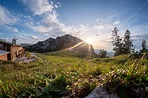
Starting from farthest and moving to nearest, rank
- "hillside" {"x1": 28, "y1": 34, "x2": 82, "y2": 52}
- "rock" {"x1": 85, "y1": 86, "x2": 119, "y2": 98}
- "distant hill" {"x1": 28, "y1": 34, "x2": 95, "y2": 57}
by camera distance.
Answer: "hillside" {"x1": 28, "y1": 34, "x2": 82, "y2": 52}
"distant hill" {"x1": 28, "y1": 34, "x2": 95, "y2": 57}
"rock" {"x1": 85, "y1": 86, "x2": 119, "y2": 98}

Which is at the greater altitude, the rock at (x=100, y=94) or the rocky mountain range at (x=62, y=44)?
the rocky mountain range at (x=62, y=44)

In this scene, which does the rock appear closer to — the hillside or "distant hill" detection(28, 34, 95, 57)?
"distant hill" detection(28, 34, 95, 57)

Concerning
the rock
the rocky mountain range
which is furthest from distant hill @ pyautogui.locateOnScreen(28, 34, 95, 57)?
the rock

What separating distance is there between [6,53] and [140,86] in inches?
2093

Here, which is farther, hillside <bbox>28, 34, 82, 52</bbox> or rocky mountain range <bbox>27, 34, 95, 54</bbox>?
hillside <bbox>28, 34, 82, 52</bbox>

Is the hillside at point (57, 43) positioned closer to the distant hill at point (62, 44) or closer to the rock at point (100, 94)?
the distant hill at point (62, 44)

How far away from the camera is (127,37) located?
81500mm

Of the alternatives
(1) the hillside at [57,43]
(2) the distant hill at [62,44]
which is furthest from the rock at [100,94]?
(1) the hillside at [57,43]

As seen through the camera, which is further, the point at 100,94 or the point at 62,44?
the point at 62,44

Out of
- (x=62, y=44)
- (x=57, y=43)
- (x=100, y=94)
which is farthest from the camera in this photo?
(x=57, y=43)

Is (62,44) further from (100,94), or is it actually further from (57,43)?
(100,94)

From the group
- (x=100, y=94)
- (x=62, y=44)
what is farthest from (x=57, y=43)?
(x=100, y=94)

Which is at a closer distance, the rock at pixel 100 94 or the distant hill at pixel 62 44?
the rock at pixel 100 94

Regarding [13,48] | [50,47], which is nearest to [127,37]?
[13,48]
